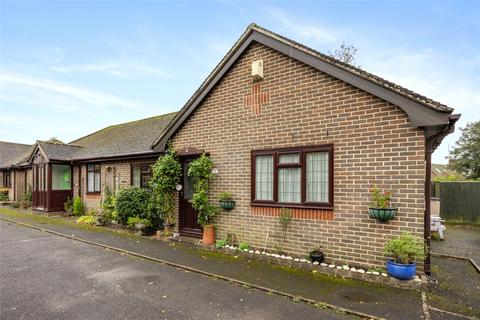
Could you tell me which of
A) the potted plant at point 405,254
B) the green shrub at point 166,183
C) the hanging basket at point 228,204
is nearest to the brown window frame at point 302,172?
the hanging basket at point 228,204

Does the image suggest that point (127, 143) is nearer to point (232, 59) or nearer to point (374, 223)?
point (232, 59)

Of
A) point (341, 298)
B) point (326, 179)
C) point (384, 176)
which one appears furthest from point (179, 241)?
point (384, 176)

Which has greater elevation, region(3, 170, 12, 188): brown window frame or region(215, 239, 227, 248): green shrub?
region(3, 170, 12, 188): brown window frame

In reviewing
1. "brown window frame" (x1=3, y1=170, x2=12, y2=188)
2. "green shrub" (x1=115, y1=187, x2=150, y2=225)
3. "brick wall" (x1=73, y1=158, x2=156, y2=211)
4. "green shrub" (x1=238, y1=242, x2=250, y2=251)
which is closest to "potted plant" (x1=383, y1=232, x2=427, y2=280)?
"green shrub" (x1=238, y1=242, x2=250, y2=251)

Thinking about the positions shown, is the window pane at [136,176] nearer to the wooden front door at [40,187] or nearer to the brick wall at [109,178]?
the brick wall at [109,178]

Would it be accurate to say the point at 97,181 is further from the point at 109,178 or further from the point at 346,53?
the point at 346,53

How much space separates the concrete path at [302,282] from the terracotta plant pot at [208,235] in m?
0.39

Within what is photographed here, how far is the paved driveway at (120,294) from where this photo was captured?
4.22 metres

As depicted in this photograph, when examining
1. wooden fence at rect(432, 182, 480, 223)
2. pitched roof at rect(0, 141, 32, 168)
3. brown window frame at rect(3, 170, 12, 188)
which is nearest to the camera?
wooden fence at rect(432, 182, 480, 223)

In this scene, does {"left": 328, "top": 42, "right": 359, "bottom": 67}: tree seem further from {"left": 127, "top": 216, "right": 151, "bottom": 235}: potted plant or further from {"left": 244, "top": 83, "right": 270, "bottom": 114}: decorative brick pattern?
{"left": 127, "top": 216, "right": 151, "bottom": 235}: potted plant

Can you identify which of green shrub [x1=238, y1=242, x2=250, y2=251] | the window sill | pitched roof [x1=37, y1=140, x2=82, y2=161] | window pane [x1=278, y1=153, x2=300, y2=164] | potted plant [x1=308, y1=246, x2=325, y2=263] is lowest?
green shrub [x1=238, y1=242, x2=250, y2=251]

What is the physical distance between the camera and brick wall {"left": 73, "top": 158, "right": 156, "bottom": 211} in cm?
1281

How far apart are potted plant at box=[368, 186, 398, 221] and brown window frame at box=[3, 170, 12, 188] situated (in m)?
27.0

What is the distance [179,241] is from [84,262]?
9.17 ft
